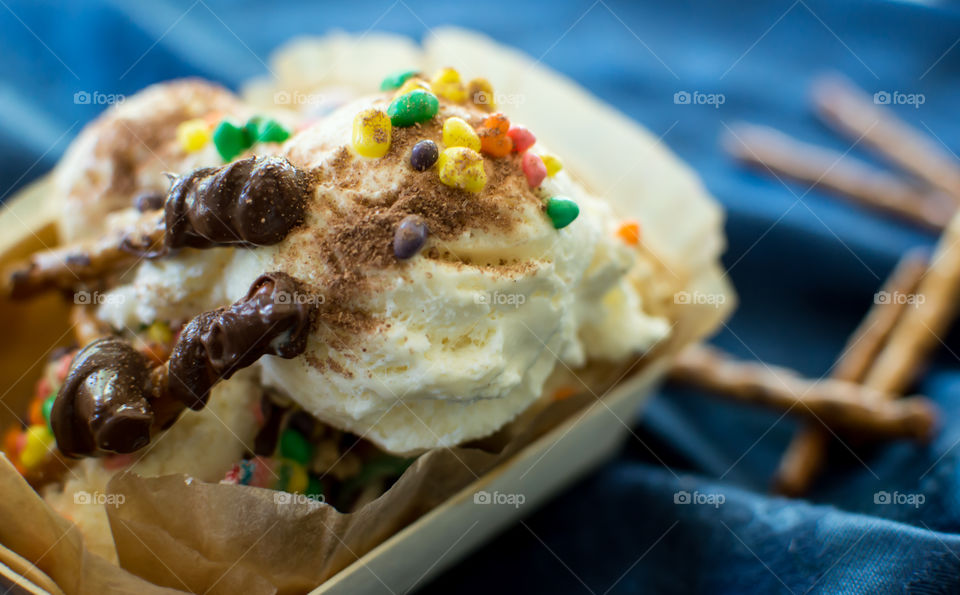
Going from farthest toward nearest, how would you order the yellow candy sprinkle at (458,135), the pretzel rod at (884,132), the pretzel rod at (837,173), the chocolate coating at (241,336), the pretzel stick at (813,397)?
→ the pretzel rod at (884,132) < the pretzel rod at (837,173) < the pretzel stick at (813,397) < the yellow candy sprinkle at (458,135) < the chocolate coating at (241,336)

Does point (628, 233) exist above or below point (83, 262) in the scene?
below

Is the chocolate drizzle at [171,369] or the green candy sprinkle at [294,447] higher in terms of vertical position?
the chocolate drizzle at [171,369]

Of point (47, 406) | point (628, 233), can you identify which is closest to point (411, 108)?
point (628, 233)

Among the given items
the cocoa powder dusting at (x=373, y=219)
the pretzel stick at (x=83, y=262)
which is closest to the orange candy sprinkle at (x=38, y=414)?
the pretzel stick at (x=83, y=262)

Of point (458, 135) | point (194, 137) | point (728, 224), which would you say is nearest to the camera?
point (458, 135)

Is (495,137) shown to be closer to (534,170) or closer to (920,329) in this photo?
(534,170)

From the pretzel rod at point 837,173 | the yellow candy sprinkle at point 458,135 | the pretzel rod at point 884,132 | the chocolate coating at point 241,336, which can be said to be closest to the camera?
the chocolate coating at point 241,336

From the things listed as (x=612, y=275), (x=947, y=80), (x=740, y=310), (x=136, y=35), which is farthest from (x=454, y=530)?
(x=947, y=80)

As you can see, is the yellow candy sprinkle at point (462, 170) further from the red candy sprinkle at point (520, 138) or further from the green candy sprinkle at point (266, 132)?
the green candy sprinkle at point (266, 132)
